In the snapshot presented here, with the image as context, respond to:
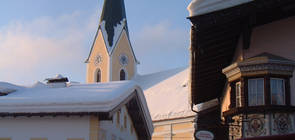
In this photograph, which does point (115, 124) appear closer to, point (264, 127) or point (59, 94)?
point (59, 94)

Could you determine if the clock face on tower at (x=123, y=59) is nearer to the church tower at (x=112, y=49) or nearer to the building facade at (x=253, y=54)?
the church tower at (x=112, y=49)

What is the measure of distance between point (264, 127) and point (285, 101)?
2.23ft

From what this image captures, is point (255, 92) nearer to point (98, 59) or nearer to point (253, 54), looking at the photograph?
point (253, 54)

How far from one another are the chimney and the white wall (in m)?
3.33

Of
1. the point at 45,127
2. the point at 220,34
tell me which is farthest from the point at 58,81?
the point at 220,34

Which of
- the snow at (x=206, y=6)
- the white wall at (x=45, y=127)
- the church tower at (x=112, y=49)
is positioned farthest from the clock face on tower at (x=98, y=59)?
the snow at (x=206, y=6)

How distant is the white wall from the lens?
631 inches

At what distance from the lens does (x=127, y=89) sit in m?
17.3

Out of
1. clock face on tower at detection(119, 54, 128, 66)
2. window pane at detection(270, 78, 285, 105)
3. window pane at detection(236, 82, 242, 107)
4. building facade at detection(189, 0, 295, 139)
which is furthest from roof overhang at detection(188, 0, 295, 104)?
clock face on tower at detection(119, 54, 128, 66)

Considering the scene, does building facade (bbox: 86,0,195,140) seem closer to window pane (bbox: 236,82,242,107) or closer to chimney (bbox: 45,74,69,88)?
chimney (bbox: 45,74,69,88)

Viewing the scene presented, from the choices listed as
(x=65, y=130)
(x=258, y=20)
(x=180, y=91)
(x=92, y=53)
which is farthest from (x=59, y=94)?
(x=92, y=53)

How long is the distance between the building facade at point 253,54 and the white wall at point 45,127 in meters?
5.30

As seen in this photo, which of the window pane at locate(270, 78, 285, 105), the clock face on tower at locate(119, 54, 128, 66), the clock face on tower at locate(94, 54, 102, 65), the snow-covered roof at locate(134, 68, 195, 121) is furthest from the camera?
the clock face on tower at locate(94, 54, 102, 65)

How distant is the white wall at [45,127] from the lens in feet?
52.6
